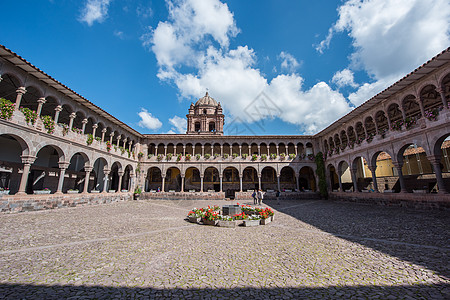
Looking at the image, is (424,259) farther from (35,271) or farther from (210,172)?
(210,172)

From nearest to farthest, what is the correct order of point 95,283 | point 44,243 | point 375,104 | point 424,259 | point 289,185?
point 95,283, point 424,259, point 44,243, point 375,104, point 289,185

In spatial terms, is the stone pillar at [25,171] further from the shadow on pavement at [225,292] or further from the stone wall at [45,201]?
the shadow on pavement at [225,292]

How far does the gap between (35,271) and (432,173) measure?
1086 inches

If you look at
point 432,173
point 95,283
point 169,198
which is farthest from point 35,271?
point 432,173

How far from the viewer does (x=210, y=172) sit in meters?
28.9

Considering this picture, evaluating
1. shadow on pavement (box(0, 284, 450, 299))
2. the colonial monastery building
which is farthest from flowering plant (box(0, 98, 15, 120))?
shadow on pavement (box(0, 284, 450, 299))

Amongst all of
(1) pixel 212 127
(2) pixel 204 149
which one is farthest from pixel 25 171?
(1) pixel 212 127

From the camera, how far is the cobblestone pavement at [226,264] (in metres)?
3.40

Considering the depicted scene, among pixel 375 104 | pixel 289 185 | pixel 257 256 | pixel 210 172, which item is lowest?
pixel 257 256

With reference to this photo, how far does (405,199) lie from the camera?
→ 1409 cm

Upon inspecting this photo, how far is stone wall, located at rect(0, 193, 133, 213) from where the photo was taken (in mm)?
11442

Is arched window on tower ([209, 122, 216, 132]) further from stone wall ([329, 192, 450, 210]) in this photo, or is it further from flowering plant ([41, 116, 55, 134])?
flowering plant ([41, 116, 55, 134])

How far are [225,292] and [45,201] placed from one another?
52.7 feet

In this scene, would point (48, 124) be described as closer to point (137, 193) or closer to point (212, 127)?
point (137, 193)
